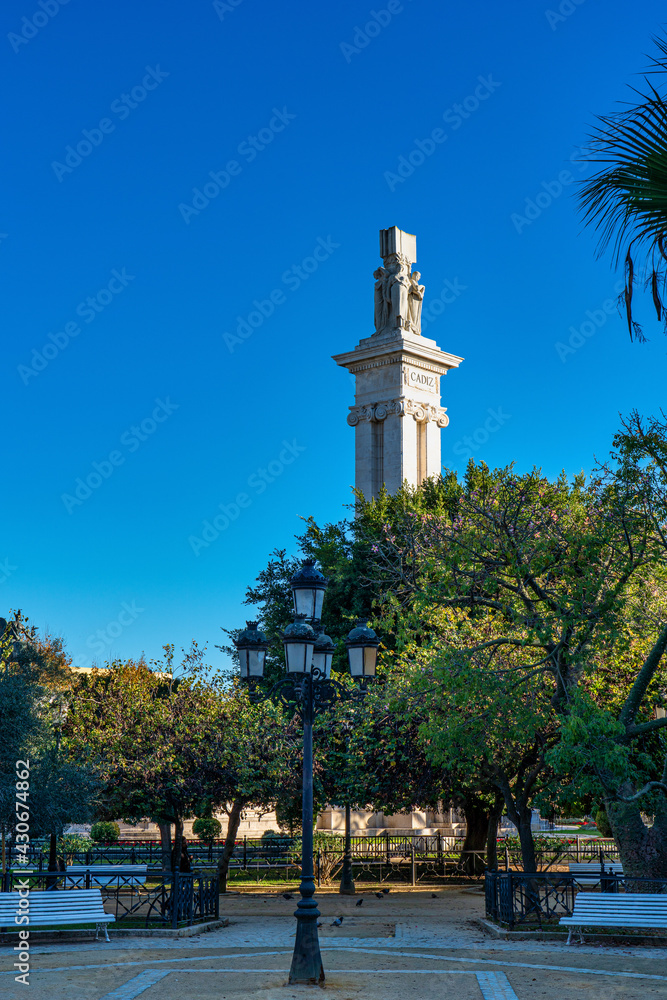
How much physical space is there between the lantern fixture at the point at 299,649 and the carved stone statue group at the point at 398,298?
1344 inches

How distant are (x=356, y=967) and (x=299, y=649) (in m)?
4.94

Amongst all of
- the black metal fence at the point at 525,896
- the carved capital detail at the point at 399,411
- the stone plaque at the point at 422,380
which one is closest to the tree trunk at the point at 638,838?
the black metal fence at the point at 525,896

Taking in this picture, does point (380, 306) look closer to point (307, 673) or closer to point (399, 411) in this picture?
point (399, 411)

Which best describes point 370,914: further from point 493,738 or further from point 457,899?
point 493,738

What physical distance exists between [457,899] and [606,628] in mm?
11895

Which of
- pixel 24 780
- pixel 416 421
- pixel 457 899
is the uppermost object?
pixel 416 421

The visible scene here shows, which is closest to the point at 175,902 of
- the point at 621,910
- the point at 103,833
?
the point at 621,910

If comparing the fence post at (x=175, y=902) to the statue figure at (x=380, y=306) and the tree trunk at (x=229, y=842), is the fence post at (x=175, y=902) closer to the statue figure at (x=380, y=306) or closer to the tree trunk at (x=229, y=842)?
the tree trunk at (x=229, y=842)

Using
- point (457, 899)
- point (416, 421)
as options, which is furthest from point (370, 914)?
point (416, 421)

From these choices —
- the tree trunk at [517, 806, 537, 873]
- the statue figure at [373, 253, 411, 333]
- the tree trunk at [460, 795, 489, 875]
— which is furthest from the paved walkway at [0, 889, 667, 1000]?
the statue figure at [373, 253, 411, 333]

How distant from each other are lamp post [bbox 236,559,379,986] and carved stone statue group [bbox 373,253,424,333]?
32.7 meters

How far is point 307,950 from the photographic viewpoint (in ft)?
42.5

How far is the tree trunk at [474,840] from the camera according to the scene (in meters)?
31.9

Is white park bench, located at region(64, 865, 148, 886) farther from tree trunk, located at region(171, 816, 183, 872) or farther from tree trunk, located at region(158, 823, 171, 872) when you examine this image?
tree trunk, located at region(158, 823, 171, 872)
